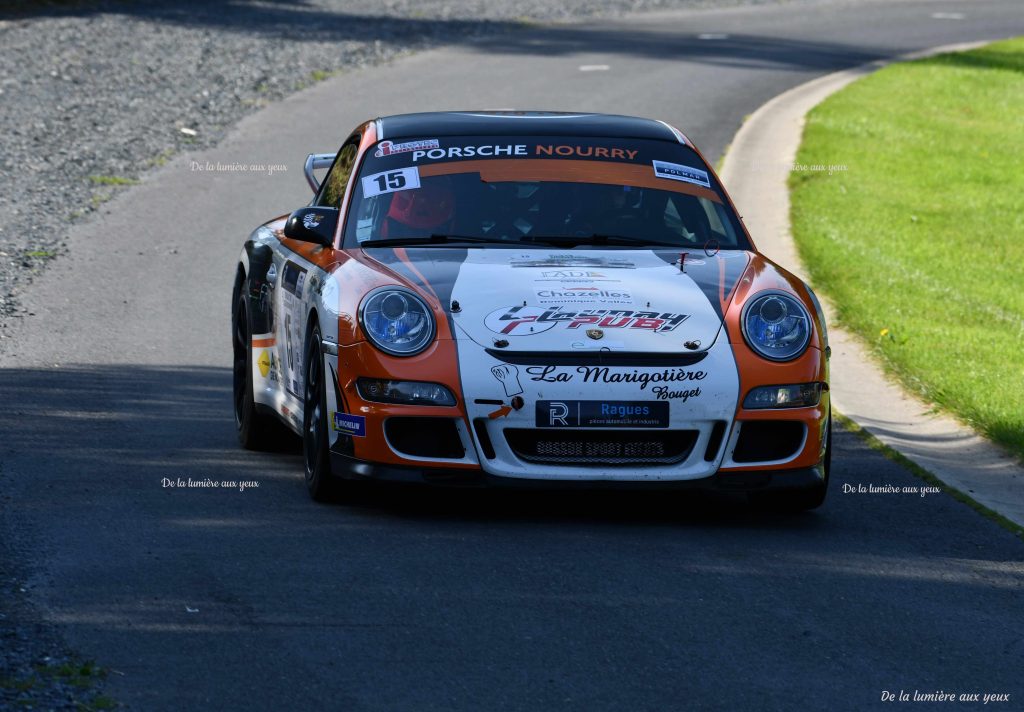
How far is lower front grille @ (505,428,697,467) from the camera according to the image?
6629 millimetres

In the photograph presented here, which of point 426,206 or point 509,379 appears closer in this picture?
point 509,379

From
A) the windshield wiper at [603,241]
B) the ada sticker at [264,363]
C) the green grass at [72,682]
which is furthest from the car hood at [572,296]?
the green grass at [72,682]

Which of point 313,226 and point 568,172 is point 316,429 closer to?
point 313,226

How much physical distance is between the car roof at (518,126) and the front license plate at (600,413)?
197 centimetres

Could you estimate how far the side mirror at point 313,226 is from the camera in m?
7.64

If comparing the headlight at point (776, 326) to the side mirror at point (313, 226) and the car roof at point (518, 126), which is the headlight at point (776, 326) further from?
the side mirror at point (313, 226)

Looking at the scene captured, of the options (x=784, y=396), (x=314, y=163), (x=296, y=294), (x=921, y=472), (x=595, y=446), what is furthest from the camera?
(x=314, y=163)

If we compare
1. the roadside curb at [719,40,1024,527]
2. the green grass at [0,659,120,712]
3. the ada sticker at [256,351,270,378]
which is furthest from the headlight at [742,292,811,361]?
the green grass at [0,659,120,712]

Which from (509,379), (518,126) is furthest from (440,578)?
(518,126)

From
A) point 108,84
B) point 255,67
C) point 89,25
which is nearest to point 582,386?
point 108,84

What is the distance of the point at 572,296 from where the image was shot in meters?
6.84

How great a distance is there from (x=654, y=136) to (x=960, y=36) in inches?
964

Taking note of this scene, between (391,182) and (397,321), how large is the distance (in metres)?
1.27

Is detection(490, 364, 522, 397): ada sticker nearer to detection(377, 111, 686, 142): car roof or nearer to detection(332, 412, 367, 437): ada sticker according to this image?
detection(332, 412, 367, 437): ada sticker
